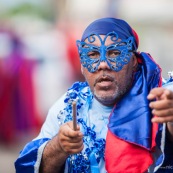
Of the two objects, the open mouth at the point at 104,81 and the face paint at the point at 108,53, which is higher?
the face paint at the point at 108,53

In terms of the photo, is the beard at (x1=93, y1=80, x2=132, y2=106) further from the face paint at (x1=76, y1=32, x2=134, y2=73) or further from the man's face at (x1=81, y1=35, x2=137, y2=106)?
the face paint at (x1=76, y1=32, x2=134, y2=73)

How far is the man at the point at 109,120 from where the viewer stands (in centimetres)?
280

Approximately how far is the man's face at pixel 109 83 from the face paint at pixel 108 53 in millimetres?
24

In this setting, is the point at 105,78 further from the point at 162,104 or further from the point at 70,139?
the point at 162,104

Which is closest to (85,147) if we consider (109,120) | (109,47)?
(109,120)

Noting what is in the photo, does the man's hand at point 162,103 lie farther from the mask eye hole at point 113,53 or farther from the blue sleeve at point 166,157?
the mask eye hole at point 113,53

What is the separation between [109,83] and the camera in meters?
3.00

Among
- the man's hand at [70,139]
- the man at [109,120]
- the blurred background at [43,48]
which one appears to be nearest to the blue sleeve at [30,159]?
the man at [109,120]

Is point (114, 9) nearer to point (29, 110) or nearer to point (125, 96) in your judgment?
point (29, 110)

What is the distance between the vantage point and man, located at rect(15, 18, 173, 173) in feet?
9.18

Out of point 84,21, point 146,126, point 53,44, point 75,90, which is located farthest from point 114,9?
point 146,126

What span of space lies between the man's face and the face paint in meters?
0.02

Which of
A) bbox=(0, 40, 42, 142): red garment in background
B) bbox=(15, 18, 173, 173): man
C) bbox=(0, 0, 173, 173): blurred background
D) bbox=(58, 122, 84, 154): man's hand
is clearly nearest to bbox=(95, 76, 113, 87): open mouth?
bbox=(15, 18, 173, 173): man

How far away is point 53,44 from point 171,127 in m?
3.52
